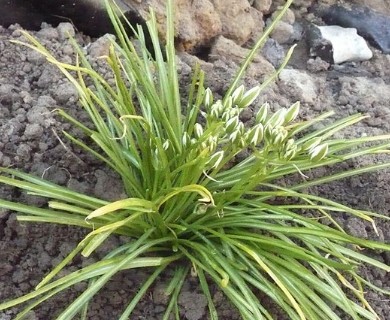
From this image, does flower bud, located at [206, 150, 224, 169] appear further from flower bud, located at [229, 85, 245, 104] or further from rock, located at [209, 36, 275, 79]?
rock, located at [209, 36, 275, 79]

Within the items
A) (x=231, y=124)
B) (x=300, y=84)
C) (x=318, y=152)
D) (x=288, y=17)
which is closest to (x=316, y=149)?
(x=318, y=152)

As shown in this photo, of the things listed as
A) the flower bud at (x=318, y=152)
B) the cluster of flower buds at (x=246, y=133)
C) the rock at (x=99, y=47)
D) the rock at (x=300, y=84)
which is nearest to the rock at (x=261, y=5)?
the rock at (x=300, y=84)

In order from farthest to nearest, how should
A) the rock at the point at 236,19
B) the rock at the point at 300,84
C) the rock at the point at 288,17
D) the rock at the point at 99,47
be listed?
1. the rock at the point at 288,17
2. the rock at the point at 236,19
3. the rock at the point at 300,84
4. the rock at the point at 99,47

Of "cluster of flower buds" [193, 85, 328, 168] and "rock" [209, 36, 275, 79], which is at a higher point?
"cluster of flower buds" [193, 85, 328, 168]

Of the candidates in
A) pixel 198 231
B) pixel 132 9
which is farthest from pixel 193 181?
pixel 132 9

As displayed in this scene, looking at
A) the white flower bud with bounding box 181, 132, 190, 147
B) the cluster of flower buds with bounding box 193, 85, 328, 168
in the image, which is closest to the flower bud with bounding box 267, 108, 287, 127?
the cluster of flower buds with bounding box 193, 85, 328, 168

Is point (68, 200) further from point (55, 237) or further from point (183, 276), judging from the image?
point (183, 276)

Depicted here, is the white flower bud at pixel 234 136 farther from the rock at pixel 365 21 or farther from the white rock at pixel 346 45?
the rock at pixel 365 21
